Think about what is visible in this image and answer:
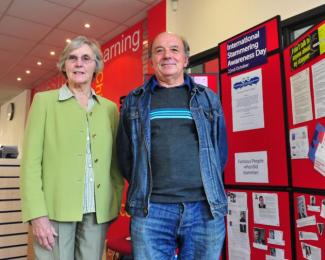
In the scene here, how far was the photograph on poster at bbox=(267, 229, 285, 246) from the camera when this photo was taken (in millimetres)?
1747

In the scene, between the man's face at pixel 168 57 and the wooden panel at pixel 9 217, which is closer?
the man's face at pixel 168 57

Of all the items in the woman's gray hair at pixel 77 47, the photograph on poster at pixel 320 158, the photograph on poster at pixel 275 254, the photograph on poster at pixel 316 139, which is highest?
the woman's gray hair at pixel 77 47

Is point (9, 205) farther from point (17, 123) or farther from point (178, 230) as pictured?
point (17, 123)

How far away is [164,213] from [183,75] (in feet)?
2.03

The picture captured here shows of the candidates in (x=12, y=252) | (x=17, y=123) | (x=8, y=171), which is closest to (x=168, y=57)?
(x=8, y=171)

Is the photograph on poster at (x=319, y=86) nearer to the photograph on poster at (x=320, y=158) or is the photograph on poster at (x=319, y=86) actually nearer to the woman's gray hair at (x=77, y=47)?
the photograph on poster at (x=320, y=158)

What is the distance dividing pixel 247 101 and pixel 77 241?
128 centimetres

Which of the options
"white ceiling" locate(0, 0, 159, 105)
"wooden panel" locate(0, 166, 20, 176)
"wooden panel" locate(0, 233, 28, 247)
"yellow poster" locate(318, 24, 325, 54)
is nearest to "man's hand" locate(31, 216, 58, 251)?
"yellow poster" locate(318, 24, 325, 54)

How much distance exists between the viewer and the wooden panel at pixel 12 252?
307 centimetres

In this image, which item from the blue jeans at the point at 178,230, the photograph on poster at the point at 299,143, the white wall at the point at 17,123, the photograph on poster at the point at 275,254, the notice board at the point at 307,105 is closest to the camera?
the blue jeans at the point at 178,230

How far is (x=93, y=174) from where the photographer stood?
4.52ft

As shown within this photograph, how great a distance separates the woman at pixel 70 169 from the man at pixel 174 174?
0.16 m

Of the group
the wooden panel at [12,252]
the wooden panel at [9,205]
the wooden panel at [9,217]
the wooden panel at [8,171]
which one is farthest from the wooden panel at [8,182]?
the wooden panel at [12,252]

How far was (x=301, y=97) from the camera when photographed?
162cm
